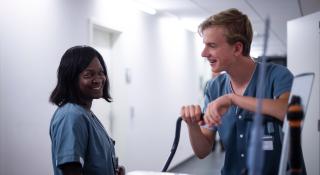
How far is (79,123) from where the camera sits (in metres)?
Result: 1.21

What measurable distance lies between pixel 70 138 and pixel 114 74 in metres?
2.76

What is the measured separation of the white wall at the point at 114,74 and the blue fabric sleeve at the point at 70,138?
134 cm

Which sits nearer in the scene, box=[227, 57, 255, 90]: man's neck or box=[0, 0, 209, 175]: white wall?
box=[227, 57, 255, 90]: man's neck

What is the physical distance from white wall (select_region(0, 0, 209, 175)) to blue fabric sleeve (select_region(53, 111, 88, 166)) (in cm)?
134

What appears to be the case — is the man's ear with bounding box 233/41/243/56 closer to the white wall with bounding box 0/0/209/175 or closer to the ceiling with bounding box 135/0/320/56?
the white wall with bounding box 0/0/209/175

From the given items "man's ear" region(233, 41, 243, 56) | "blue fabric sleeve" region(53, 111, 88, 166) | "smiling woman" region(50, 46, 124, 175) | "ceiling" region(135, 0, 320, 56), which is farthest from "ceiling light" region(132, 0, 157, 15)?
"man's ear" region(233, 41, 243, 56)

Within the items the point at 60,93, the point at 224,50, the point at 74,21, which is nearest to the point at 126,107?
the point at 74,21

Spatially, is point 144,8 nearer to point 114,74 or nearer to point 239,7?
point 114,74

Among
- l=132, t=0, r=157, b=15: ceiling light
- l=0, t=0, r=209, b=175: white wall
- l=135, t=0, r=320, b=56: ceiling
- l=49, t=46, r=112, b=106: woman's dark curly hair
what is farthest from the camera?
l=135, t=0, r=320, b=56: ceiling

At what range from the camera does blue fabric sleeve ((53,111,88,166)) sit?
A: 1.16 meters

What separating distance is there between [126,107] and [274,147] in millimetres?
3188

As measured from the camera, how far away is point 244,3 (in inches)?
177

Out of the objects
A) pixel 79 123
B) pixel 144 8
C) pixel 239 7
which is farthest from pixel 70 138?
pixel 239 7

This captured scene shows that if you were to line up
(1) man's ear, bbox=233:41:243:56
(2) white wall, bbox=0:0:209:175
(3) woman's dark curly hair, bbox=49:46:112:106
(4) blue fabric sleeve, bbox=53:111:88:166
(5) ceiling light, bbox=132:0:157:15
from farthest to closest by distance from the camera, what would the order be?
(5) ceiling light, bbox=132:0:157:15, (2) white wall, bbox=0:0:209:175, (3) woman's dark curly hair, bbox=49:46:112:106, (4) blue fabric sleeve, bbox=53:111:88:166, (1) man's ear, bbox=233:41:243:56
